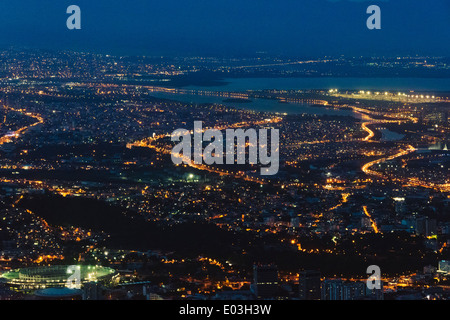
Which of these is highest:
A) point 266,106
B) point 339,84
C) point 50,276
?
point 339,84

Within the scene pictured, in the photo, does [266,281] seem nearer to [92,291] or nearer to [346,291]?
[346,291]

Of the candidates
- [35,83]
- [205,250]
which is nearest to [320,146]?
[205,250]

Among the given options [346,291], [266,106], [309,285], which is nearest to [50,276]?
[309,285]

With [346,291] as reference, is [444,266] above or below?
above

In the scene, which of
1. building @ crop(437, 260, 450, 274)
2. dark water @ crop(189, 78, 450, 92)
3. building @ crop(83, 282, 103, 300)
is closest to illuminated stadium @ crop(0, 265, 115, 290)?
building @ crop(83, 282, 103, 300)

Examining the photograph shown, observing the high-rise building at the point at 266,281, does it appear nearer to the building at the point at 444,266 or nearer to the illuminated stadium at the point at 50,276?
the illuminated stadium at the point at 50,276

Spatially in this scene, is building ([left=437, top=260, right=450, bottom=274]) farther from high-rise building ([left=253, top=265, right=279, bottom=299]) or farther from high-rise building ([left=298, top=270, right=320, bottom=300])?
high-rise building ([left=253, top=265, right=279, bottom=299])
